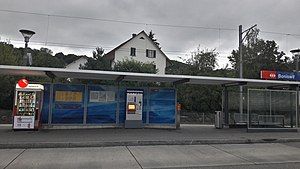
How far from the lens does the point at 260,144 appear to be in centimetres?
1205

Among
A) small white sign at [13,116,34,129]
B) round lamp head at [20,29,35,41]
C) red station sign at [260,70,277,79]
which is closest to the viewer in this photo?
small white sign at [13,116,34,129]

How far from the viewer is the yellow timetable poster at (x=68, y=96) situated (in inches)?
587

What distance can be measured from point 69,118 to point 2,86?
970cm

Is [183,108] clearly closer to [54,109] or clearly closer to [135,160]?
[54,109]

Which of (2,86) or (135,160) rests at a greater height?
(2,86)

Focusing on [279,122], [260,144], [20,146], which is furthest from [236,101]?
[20,146]

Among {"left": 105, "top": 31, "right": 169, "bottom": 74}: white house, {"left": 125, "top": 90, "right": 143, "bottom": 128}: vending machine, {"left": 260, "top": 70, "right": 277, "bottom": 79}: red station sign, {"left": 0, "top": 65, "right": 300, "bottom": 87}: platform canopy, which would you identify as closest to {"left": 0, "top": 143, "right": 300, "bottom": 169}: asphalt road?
{"left": 0, "top": 65, "right": 300, "bottom": 87}: platform canopy

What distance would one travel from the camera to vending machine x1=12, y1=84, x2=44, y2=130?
538 inches

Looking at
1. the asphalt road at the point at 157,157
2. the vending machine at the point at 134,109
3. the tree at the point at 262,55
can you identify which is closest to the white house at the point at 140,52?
the tree at the point at 262,55

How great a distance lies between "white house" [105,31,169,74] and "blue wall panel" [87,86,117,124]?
3187 cm

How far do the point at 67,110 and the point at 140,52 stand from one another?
114 feet

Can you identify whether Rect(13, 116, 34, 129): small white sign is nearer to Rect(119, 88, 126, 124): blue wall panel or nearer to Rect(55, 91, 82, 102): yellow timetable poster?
Rect(55, 91, 82, 102): yellow timetable poster

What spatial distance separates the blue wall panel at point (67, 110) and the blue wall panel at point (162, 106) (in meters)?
3.86

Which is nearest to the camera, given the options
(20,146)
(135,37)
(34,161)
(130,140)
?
(34,161)
